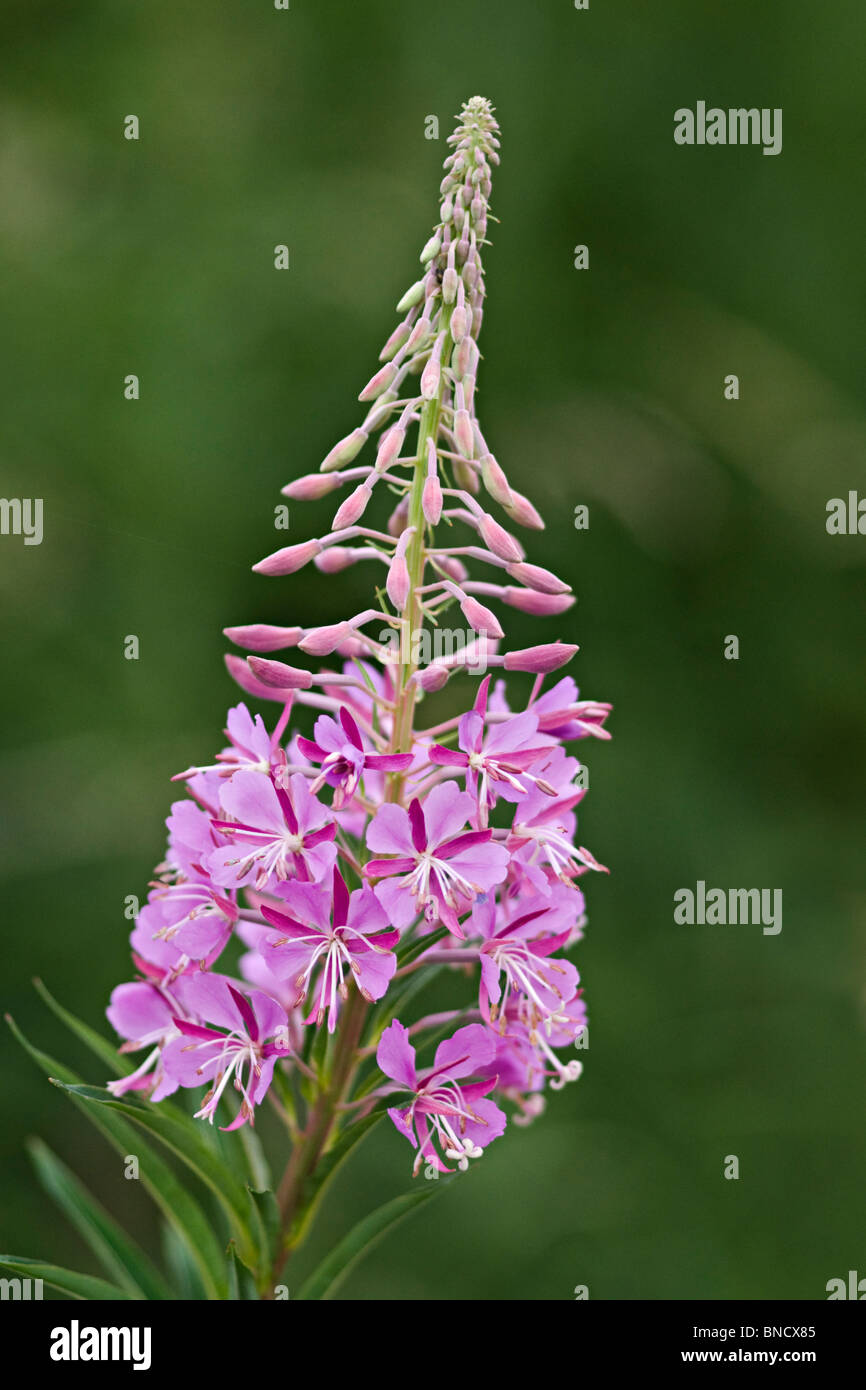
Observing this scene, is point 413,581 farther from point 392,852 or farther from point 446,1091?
point 446,1091

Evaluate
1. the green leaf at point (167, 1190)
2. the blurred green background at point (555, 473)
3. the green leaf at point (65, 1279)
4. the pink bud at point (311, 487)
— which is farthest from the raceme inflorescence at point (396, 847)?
the blurred green background at point (555, 473)

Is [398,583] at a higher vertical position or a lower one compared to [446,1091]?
higher

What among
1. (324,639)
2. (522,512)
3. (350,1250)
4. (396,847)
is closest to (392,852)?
(396,847)

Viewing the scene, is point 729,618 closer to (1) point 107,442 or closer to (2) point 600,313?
(2) point 600,313

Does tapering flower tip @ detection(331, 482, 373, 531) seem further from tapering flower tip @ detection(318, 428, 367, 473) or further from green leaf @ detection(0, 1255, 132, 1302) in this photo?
green leaf @ detection(0, 1255, 132, 1302)

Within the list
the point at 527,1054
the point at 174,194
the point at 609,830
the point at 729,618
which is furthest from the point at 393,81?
the point at 527,1054

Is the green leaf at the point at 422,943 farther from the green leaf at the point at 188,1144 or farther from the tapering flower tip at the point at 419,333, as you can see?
the tapering flower tip at the point at 419,333
